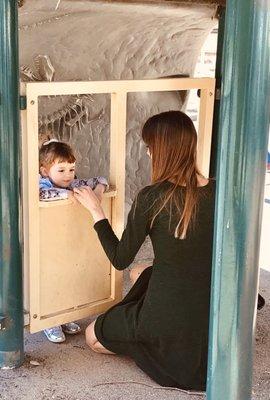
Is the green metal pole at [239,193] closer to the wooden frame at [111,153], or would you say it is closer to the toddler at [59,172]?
the wooden frame at [111,153]

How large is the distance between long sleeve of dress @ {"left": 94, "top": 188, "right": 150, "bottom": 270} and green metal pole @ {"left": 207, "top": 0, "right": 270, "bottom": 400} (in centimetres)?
76

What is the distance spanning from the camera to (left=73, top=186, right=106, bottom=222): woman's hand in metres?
2.99

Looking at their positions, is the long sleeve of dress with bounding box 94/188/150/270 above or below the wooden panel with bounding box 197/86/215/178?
below

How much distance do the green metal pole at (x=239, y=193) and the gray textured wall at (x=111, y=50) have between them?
1610 mm

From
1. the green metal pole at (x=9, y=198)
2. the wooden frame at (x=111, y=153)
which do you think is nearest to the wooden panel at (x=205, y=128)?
the wooden frame at (x=111, y=153)

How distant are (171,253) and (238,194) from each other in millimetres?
865

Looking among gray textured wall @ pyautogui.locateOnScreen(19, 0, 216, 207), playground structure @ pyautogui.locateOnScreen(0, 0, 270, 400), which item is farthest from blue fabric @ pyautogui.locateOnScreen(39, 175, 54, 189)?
playground structure @ pyautogui.locateOnScreen(0, 0, 270, 400)

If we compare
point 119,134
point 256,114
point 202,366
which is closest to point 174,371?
point 202,366

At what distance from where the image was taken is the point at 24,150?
9.30 ft

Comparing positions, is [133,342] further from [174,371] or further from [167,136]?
[167,136]

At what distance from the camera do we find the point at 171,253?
280 cm

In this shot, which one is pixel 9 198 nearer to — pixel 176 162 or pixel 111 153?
pixel 111 153

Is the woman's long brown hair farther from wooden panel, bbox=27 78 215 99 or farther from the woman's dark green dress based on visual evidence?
wooden panel, bbox=27 78 215 99

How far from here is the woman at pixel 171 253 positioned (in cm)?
278
